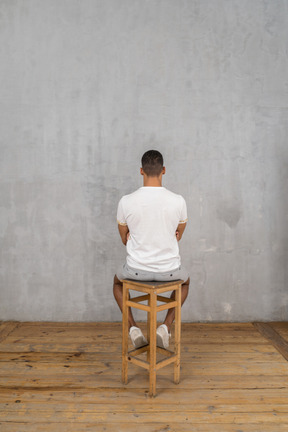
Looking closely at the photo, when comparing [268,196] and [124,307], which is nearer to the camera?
[124,307]

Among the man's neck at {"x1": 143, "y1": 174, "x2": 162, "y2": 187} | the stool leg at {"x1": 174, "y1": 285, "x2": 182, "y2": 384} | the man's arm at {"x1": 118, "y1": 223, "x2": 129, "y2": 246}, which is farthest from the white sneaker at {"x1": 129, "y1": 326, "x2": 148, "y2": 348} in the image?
the man's neck at {"x1": 143, "y1": 174, "x2": 162, "y2": 187}

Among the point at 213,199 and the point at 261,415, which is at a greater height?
the point at 213,199

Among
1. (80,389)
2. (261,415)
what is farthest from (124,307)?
(261,415)

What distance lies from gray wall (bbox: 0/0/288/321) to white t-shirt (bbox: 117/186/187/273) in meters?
1.07

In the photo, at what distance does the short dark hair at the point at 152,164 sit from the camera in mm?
2195

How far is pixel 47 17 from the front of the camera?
3.21 metres

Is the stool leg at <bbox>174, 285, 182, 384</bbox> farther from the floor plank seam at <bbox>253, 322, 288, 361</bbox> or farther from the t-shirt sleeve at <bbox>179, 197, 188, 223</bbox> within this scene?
the floor plank seam at <bbox>253, 322, 288, 361</bbox>

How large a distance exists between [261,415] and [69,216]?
2158 millimetres

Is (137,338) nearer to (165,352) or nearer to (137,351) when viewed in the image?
(137,351)

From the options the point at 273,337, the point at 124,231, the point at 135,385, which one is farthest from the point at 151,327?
the point at 273,337

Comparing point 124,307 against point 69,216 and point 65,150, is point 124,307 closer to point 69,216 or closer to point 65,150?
point 69,216

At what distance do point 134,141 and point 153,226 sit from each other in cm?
132

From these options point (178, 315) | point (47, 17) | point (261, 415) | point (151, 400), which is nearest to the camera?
point (261, 415)

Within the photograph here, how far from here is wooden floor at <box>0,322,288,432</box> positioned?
5.67ft
